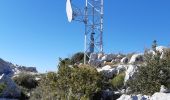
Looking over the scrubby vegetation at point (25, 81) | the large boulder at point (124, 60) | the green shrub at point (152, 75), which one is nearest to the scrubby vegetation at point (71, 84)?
the green shrub at point (152, 75)

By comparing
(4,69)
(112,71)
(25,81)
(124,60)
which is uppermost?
(4,69)

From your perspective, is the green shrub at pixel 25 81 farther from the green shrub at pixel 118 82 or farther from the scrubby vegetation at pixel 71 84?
the green shrub at pixel 118 82

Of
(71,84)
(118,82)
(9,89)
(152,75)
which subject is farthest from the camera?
(9,89)

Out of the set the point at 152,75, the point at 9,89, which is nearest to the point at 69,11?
the point at 9,89

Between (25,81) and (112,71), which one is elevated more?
(25,81)

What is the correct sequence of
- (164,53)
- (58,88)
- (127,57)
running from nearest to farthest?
(164,53)
(58,88)
(127,57)

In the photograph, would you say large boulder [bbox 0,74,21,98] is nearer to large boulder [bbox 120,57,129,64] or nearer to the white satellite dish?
the white satellite dish

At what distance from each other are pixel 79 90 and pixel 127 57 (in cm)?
1638

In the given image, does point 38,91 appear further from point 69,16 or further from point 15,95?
point 69,16

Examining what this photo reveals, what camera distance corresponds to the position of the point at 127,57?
137 ft

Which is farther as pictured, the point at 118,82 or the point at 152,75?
the point at 118,82

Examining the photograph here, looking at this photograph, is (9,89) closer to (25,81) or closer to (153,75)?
(25,81)

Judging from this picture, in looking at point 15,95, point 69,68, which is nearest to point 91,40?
point 15,95

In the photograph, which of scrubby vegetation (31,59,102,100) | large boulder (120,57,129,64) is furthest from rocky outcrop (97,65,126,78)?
large boulder (120,57,129,64)
